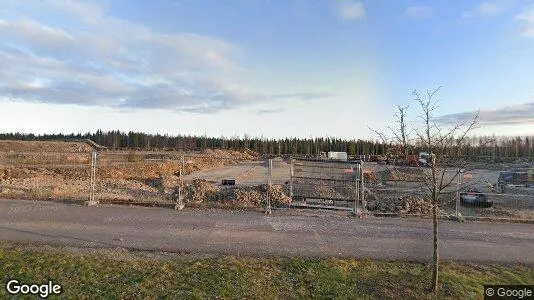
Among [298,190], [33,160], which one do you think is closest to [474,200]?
[298,190]

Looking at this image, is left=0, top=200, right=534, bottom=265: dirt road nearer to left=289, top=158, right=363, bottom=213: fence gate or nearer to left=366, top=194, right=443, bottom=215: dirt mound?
left=289, top=158, right=363, bottom=213: fence gate

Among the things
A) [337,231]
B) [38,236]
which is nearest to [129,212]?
[38,236]

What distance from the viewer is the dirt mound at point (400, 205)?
14644mm

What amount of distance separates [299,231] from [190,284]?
14.4 ft

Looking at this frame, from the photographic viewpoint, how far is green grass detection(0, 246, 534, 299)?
565cm

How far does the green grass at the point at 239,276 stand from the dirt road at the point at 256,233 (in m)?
0.74

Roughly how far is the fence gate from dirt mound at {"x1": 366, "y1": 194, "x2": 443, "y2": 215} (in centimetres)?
95

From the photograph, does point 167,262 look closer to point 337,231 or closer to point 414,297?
point 414,297

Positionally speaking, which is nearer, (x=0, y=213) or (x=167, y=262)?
(x=167, y=262)

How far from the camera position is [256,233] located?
9.40 m

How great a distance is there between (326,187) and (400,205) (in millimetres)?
3383

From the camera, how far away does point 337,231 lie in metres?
9.93

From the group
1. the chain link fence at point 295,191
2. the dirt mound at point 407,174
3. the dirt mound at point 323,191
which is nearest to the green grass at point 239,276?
the chain link fence at point 295,191

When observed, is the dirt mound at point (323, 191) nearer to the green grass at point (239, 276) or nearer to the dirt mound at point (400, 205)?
the dirt mound at point (400, 205)
